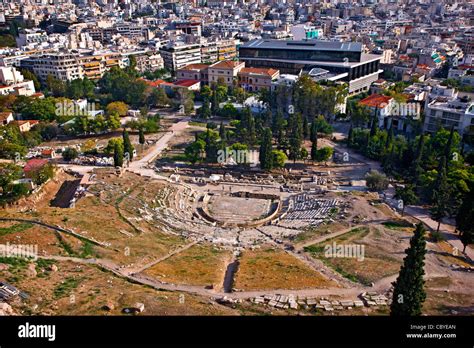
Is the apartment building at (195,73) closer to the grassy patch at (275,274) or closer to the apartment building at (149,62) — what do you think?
the apartment building at (149,62)

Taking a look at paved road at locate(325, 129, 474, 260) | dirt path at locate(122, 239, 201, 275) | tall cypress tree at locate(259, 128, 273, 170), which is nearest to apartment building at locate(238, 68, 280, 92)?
tall cypress tree at locate(259, 128, 273, 170)

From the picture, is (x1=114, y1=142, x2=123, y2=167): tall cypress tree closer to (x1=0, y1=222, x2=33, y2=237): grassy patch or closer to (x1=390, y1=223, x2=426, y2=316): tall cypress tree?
(x1=0, y1=222, x2=33, y2=237): grassy patch

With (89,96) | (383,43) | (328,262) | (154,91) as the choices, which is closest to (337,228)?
(328,262)

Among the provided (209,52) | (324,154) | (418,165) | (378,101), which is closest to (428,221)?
(418,165)

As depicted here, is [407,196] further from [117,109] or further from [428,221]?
[117,109]

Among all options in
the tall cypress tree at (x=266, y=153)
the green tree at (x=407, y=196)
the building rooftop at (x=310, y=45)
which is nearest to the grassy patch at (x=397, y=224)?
the green tree at (x=407, y=196)
